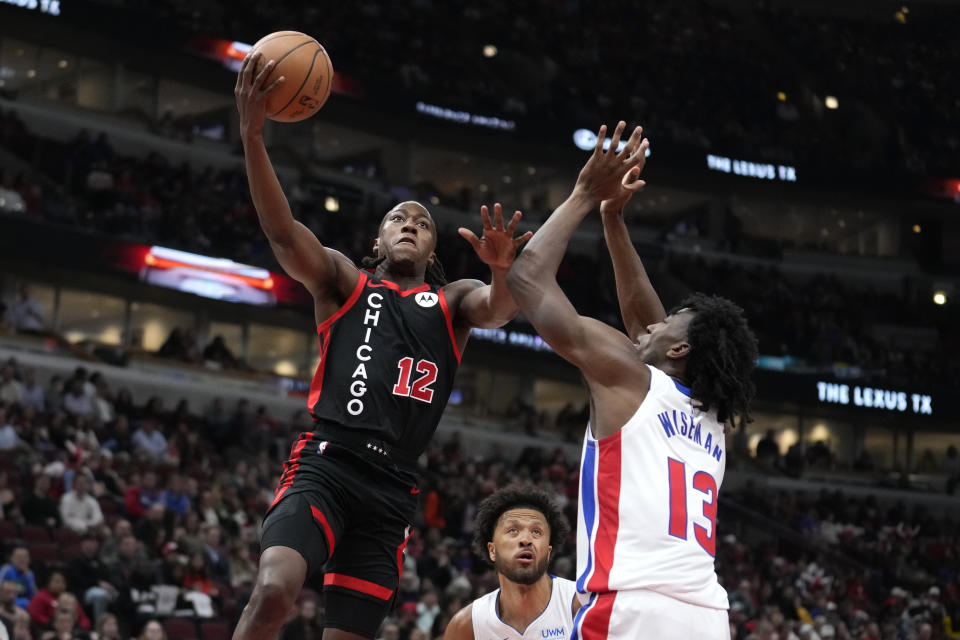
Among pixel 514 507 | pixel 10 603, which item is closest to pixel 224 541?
pixel 10 603

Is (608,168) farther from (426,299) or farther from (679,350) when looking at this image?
(426,299)

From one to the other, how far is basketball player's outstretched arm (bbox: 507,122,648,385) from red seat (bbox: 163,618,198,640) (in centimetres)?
856

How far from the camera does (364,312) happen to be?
5.65 m

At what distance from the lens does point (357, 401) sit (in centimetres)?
543

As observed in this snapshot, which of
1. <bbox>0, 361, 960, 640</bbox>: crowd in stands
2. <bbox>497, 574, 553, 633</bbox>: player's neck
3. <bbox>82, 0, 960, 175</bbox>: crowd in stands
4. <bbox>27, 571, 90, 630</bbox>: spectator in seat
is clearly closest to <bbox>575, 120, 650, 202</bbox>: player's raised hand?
<bbox>497, 574, 553, 633</bbox>: player's neck

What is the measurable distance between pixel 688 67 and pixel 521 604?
32.1 meters

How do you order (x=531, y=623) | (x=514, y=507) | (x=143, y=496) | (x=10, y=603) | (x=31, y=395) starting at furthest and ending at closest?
(x=31, y=395) < (x=143, y=496) < (x=10, y=603) < (x=514, y=507) < (x=531, y=623)

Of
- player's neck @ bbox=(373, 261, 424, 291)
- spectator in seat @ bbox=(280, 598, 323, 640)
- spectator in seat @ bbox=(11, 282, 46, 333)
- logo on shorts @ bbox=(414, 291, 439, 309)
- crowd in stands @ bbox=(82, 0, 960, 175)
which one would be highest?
crowd in stands @ bbox=(82, 0, 960, 175)

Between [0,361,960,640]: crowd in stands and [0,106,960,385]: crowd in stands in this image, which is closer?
[0,361,960,640]: crowd in stands

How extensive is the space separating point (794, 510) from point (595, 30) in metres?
17.1

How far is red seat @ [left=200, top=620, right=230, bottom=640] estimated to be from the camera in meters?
12.3

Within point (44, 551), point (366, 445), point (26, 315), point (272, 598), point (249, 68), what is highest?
point (26, 315)

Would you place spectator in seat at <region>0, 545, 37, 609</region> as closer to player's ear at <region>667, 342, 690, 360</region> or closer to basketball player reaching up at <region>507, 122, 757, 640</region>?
basketball player reaching up at <region>507, 122, 757, 640</region>

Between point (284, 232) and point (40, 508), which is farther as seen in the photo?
point (40, 508)
